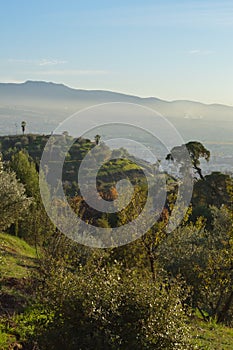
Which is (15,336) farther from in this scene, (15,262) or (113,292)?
(15,262)

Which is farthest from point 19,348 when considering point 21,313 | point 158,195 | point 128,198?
point 158,195

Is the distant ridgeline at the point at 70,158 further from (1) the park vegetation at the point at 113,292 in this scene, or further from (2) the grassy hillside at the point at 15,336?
(2) the grassy hillside at the point at 15,336

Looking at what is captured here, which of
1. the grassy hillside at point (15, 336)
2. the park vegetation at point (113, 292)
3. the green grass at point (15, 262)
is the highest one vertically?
the park vegetation at point (113, 292)

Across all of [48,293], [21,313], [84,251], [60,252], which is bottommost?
[84,251]

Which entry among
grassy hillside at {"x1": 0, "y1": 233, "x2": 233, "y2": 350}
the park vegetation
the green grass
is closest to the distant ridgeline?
the green grass

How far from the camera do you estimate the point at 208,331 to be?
16.0m

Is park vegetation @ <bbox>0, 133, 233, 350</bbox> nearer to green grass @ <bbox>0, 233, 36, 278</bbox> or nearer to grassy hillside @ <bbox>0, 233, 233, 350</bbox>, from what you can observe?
grassy hillside @ <bbox>0, 233, 233, 350</bbox>

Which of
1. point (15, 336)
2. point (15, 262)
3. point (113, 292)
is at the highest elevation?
point (113, 292)

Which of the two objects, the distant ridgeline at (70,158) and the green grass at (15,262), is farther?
the distant ridgeline at (70,158)

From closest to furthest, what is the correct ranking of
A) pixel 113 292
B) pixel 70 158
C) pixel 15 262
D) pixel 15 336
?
1. pixel 113 292
2. pixel 15 336
3. pixel 15 262
4. pixel 70 158

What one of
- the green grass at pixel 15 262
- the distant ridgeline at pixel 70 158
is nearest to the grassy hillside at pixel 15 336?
the green grass at pixel 15 262

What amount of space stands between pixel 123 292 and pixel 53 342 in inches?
77.6

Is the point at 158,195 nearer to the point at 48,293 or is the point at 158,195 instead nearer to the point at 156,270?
the point at 156,270

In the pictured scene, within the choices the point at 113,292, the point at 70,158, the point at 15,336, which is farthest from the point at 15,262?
the point at 70,158
